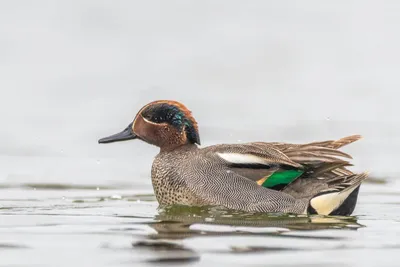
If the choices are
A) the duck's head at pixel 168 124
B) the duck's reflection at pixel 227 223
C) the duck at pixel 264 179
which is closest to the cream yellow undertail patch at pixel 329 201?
the duck at pixel 264 179

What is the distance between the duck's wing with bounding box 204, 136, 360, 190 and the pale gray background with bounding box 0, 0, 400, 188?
6.64ft

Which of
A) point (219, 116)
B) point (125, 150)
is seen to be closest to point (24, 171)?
point (125, 150)

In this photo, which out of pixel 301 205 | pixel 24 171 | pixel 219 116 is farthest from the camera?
pixel 219 116

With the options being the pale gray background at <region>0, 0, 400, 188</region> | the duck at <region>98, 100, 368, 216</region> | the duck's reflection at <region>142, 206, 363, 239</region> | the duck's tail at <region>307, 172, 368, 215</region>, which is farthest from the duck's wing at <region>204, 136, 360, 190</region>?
the pale gray background at <region>0, 0, 400, 188</region>

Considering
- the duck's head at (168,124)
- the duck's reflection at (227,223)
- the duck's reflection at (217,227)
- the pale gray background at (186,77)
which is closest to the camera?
the duck's reflection at (217,227)

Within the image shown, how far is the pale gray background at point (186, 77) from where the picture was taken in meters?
13.2

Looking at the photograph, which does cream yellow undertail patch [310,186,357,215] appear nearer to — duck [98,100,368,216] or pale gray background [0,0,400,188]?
duck [98,100,368,216]

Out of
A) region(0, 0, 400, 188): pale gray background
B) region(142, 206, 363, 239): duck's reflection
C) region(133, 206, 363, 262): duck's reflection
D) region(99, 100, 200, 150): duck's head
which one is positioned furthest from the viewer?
region(0, 0, 400, 188): pale gray background

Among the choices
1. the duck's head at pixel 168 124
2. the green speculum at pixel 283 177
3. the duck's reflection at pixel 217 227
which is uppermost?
the duck's head at pixel 168 124

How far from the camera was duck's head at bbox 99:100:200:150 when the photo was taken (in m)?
10.4

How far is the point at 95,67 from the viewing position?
16984mm

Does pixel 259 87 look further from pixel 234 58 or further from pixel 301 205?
pixel 301 205

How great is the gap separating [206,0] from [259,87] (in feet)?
17.5

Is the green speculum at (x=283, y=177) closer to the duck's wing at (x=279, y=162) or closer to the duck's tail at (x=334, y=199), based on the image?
the duck's wing at (x=279, y=162)
